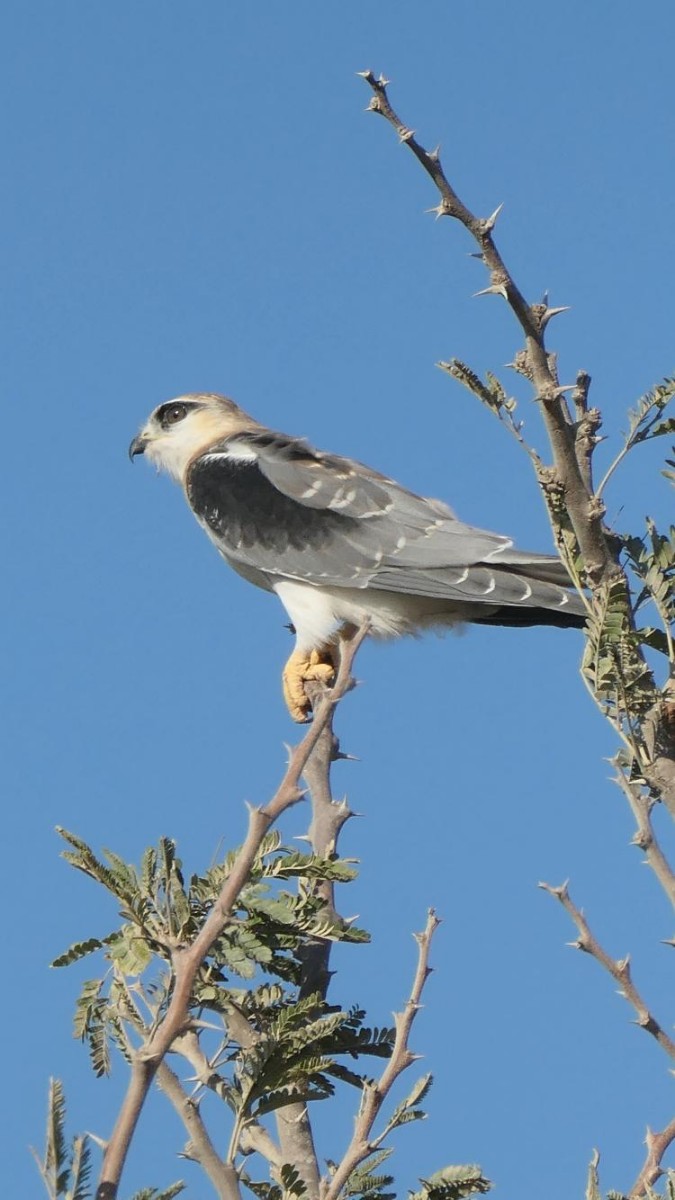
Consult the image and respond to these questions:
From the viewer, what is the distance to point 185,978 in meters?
1.95

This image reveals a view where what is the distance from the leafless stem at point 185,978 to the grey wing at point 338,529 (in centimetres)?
389

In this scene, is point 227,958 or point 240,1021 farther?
point 240,1021

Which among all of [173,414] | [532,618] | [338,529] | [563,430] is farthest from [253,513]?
[563,430]

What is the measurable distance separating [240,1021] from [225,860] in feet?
2.08

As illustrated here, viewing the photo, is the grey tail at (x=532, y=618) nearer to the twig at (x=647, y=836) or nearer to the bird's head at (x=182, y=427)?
the bird's head at (x=182, y=427)

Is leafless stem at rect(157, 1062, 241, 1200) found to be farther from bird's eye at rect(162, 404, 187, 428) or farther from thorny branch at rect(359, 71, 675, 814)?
bird's eye at rect(162, 404, 187, 428)

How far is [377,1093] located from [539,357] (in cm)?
132

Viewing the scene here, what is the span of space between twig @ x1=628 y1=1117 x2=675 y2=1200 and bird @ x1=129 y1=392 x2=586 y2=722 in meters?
3.27

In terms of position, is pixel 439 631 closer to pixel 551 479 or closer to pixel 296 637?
pixel 296 637

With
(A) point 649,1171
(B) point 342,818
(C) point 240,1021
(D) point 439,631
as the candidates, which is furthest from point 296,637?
(A) point 649,1171

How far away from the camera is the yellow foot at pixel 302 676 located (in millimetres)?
5945

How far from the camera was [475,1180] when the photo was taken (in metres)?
2.71

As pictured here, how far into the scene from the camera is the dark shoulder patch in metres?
6.61

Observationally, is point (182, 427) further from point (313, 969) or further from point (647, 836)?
point (647, 836)
